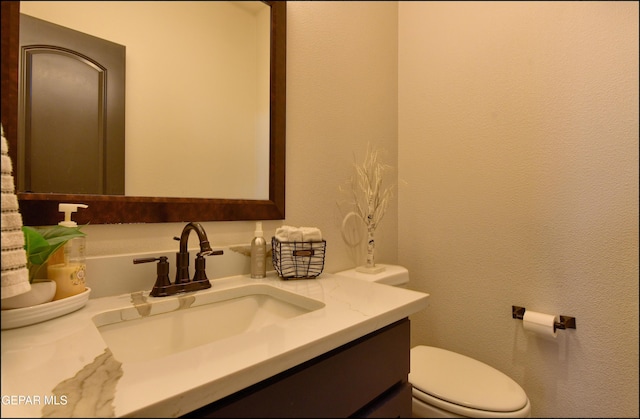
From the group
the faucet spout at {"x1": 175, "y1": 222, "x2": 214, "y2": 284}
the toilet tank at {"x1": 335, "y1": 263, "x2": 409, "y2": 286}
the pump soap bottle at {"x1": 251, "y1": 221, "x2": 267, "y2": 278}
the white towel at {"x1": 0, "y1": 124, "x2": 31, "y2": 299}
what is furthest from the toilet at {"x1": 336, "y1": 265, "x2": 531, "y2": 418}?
the white towel at {"x1": 0, "y1": 124, "x2": 31, "y2": 299}

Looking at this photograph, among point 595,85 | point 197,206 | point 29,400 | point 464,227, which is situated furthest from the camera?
point 464,227

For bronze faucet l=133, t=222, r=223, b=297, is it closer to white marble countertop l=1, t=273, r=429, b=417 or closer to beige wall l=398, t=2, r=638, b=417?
white marble countertop l=1, t=273, r=429, b=417

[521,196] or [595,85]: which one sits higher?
[595,85]

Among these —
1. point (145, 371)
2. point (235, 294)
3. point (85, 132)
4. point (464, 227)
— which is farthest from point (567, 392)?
point (85, 132)

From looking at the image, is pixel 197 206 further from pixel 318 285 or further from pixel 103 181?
pixel 318 285

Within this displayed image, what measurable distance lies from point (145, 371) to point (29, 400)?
0.11 metres

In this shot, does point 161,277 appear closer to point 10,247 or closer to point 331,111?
point 10,247

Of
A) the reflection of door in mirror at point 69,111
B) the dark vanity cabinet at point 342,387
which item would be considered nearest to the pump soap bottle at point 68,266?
the reflection of door in mirror at point 69,111

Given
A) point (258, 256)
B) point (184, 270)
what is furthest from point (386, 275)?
point (184, 270)

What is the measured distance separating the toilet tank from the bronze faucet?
548 mm

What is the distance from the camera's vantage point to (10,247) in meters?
0.44

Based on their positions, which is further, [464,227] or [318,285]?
[464,227]

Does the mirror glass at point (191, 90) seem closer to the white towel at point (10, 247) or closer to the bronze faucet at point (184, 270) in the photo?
the bronze faucet at point (184, 270)

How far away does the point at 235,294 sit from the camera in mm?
833
